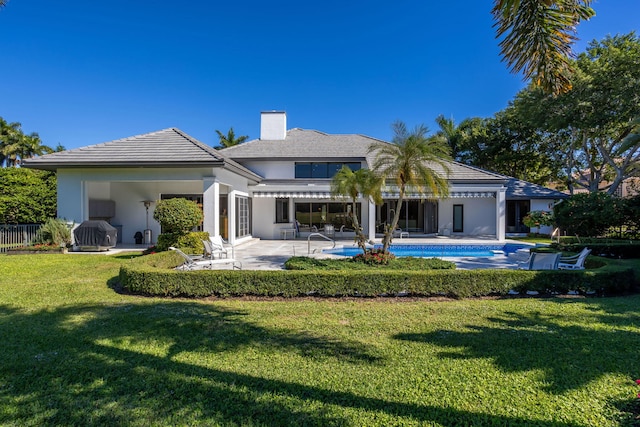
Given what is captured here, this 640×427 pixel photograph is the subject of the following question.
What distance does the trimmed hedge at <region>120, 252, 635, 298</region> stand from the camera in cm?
1005

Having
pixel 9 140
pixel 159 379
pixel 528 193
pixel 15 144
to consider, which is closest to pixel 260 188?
pixel 159 379

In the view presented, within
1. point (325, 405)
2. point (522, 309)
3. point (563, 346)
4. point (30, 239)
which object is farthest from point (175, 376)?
point (30, 239)

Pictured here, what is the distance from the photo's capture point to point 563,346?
20.4 feet

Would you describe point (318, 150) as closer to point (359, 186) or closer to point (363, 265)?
point (359, 186)

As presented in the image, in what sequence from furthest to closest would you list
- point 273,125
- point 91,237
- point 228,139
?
1. point 228,139
2. point 273,125
3. point 91,237

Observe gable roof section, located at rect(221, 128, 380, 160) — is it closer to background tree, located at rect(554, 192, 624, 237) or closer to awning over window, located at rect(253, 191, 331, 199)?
awning over window, located at rect(253, 191, 331, 199)

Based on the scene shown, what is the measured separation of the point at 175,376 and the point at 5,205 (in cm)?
2612

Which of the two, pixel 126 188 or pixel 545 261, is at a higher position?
pixel 126 188

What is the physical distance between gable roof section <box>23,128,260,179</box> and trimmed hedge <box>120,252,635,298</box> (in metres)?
9.44

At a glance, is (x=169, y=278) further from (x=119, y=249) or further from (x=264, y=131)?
(x=264, y=131)

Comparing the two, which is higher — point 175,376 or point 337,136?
point 337,136

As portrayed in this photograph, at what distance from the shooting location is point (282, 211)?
2958cm

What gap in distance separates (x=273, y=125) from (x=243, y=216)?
13116 millimetres

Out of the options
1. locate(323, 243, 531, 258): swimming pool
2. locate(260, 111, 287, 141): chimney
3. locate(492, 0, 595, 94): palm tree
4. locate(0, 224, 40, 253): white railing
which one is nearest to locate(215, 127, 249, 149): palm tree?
locate(260, 111, 287, 141): chimney
